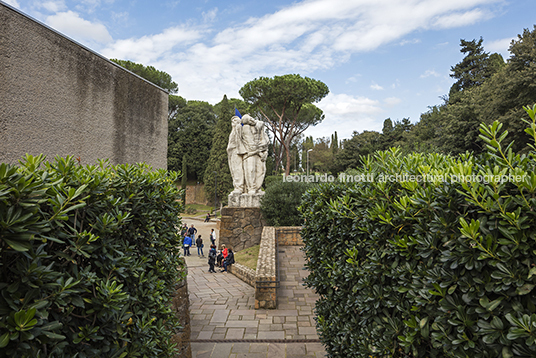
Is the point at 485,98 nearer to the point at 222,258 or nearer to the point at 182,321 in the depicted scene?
the point at 222,258

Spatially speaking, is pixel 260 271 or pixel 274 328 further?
pixel 260 271

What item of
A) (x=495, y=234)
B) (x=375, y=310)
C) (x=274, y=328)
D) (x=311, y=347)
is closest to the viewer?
(x=495, y=234)

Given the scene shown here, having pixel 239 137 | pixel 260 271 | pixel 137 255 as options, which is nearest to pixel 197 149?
pixel 239 137

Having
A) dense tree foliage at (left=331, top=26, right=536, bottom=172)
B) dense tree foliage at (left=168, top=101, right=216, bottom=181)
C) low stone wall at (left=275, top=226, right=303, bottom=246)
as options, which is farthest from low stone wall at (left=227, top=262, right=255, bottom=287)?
dense tree foliage at (left=168, top=101, right=216, bottom=181)

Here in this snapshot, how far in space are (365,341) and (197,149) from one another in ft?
121

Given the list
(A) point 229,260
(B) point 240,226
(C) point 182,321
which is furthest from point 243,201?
(C) point 182,321

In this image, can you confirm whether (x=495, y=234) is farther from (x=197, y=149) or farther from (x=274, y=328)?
(x=197, y=149)

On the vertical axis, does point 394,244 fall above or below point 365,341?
above

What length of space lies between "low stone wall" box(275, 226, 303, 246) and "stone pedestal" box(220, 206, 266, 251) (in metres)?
1.26

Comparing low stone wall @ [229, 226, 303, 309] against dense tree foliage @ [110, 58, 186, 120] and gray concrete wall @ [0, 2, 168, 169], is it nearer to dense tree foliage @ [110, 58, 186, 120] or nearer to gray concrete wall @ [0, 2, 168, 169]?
gray concrete wall @ [0, 2, 168, 169]

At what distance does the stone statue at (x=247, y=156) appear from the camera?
10.7 metres

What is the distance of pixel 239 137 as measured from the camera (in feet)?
35.1

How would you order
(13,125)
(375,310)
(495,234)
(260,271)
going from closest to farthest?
(495,234) < (375,310) < (13,125) < (260,271)

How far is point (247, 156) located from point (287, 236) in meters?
3.48
